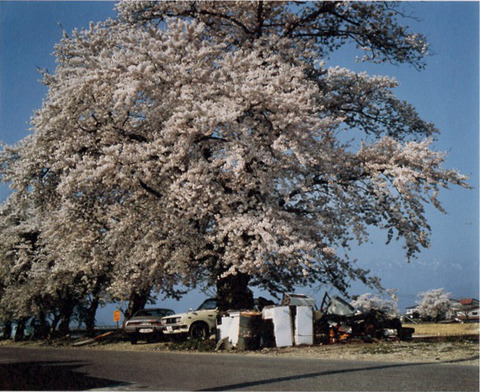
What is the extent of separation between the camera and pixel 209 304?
24.5 meters

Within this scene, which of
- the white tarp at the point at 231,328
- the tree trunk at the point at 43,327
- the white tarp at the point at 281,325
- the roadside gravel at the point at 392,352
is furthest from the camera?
the tree trunk at the point at 43,327

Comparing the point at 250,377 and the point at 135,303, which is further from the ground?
the point at 135,303

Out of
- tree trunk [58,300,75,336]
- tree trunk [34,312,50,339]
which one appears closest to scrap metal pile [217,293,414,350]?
tree trunk [58,300,75,336]

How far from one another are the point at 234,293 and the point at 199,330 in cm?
293

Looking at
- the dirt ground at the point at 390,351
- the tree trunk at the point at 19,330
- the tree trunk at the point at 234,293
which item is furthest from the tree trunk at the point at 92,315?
the dirt ground at the point at 390,351

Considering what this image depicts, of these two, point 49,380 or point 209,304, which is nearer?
point 49,380

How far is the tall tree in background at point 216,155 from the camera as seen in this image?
61.8ft

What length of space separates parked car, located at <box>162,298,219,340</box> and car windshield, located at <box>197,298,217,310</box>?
550 millimetres

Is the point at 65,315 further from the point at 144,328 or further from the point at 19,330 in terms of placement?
the point at 144,328

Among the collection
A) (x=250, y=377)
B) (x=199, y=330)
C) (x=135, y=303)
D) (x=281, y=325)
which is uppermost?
(x=135, y=303)

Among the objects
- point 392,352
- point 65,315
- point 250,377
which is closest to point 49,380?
point 250,377

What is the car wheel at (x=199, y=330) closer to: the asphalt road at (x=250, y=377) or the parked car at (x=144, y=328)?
the parked car at (x=144, y=328)

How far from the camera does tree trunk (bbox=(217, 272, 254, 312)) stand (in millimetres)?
21734

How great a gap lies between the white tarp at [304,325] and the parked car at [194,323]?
5857 mm
